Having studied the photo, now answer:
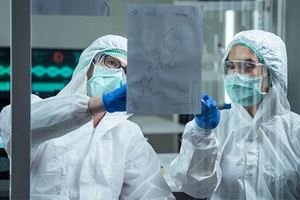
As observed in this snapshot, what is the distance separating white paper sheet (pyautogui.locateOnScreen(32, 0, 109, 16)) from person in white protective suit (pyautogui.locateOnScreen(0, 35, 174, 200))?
0.50 ft

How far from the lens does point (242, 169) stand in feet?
5.12

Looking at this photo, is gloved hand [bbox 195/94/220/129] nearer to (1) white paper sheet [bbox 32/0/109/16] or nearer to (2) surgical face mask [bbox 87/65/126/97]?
(2) surgical face mask [bbox 87/65/126/97]

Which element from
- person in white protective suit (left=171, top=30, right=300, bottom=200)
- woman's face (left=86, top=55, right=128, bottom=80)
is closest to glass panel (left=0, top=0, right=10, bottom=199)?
woman's face (left=86, top=55, right=128, bottom=80)

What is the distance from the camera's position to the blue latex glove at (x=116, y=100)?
1.27 metres

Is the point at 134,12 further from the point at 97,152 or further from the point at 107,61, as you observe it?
the point at 97,152

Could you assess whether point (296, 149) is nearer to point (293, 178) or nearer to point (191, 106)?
point (293, 178)

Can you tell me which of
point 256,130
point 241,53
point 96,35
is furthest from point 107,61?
point 256,130

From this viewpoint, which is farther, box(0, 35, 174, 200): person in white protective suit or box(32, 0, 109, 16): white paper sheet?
box(0, 35, 174, 200): person in white protective suit

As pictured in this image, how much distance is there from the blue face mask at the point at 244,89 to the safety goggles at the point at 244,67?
0.6 inches

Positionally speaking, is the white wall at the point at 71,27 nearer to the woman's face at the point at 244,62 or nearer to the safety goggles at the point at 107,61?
the safety goggles at the point at 107,61

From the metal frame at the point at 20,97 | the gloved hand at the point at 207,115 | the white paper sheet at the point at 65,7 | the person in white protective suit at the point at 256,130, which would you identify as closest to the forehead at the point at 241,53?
the person in white protective suit at the point at 256,130

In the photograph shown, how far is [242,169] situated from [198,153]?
24 centimetres

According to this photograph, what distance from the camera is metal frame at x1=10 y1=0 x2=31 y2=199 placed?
1199 mm

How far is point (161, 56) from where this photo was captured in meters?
1.27
